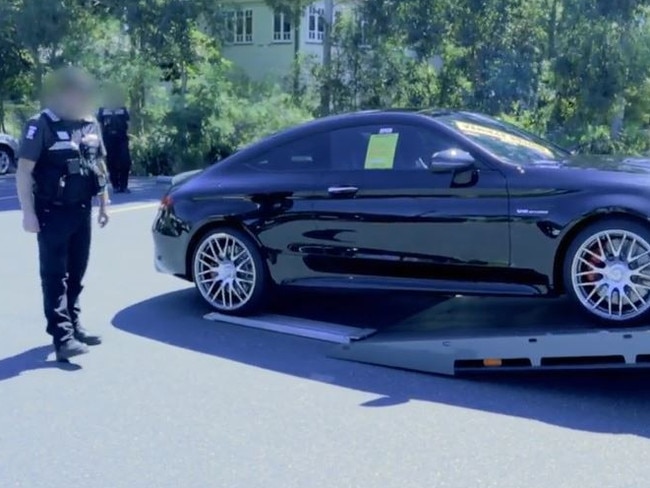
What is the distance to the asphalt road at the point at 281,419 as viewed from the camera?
191 inches

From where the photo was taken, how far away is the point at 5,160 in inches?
941

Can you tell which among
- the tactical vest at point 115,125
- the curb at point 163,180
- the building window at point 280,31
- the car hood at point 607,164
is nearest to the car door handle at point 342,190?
the car hood at point 607,164

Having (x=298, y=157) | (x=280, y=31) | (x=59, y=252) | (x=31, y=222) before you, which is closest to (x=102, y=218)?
(x=59, y=252)

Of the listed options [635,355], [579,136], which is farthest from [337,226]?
[579,136]

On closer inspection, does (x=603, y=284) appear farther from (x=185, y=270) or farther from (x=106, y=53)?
(x=106, y=53)

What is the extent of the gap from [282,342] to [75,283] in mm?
1475

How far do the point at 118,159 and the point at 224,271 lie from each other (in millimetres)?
10716

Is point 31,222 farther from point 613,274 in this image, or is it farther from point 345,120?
point 613,274

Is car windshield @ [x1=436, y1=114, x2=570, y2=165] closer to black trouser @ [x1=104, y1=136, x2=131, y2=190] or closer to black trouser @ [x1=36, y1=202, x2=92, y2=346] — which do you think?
black trouser @ [x1=36, y1=202, x2=92, y2=346]

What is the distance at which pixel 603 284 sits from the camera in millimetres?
6238

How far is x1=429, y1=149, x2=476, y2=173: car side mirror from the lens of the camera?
262 inches

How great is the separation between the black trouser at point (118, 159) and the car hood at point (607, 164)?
37.7 ft

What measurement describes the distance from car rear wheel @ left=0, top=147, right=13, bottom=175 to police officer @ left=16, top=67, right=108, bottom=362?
17730 mm

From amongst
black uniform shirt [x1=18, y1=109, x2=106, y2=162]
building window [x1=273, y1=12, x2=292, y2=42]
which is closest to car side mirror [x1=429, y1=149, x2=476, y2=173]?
black uniform shirt [x1=18, y1=109, x2=106, y2=162]
